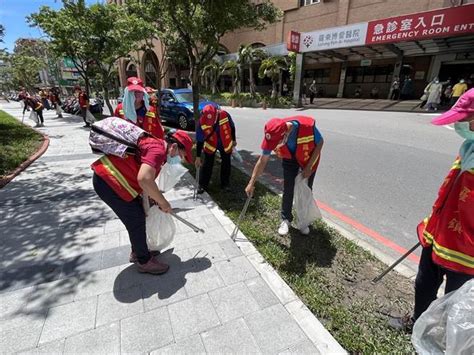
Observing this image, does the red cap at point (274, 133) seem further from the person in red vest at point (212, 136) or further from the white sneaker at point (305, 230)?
the person in red vest at point (212, 136)

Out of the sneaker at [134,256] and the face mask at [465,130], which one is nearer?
the face mask at [465,130]

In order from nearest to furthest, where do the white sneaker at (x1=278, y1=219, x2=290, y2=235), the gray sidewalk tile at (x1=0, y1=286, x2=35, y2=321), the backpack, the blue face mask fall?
the backpack → the gray sidewalk tile at (x1=0, y1=286, x2=35, y2=321) → the blue face mask → the white sneaker at (x1=278, y1=219, x2=290, y2=235)

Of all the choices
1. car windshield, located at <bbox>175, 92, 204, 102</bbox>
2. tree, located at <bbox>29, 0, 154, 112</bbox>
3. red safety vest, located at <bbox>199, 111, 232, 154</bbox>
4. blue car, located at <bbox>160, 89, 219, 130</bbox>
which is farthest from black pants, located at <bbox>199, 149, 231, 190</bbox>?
car windshield, located at <bbox>175, 92, 204, 102</bbox>

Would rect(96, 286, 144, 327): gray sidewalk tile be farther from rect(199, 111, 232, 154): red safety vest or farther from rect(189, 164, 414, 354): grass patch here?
rect(199, 111, 232, 154): red safety vest

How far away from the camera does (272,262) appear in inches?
112

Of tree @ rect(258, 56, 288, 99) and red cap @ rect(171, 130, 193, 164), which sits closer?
red cap @ rect(171, 130, 193, 164)

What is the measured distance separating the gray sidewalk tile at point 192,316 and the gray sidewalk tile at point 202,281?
0.29 ft

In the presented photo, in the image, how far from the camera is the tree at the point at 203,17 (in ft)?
17.4

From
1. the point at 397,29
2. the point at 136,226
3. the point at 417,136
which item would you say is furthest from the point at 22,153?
the point at 397,29

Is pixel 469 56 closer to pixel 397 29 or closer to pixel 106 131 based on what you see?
pixel 397 29

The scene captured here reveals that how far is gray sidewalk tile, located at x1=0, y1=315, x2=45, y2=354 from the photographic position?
1968 mm

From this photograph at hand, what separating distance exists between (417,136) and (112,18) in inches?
469

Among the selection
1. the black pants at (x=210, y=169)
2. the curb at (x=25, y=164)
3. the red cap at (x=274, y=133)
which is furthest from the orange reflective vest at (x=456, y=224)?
the curb at (x=25, y=164)

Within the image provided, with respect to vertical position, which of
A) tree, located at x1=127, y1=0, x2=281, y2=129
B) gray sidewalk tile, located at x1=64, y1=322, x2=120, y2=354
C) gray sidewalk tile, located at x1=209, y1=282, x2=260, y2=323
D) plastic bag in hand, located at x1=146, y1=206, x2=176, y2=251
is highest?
tree, located at x1=127, y1=0, x2=281, y2=129
